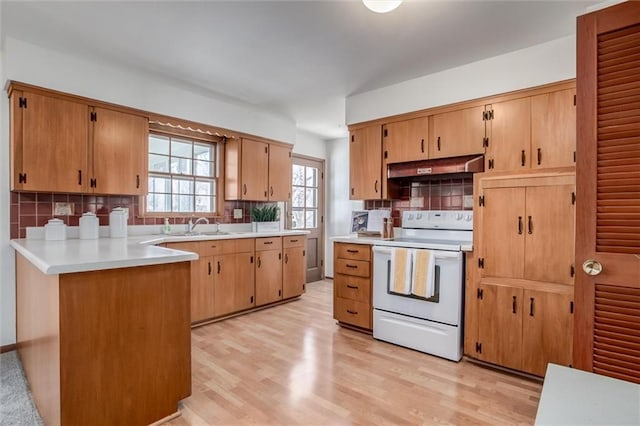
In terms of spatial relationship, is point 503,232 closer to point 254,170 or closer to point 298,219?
point 254,170

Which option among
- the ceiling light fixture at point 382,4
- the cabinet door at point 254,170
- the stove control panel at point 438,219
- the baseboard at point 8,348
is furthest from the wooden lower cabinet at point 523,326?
the baseboard at point 8,348

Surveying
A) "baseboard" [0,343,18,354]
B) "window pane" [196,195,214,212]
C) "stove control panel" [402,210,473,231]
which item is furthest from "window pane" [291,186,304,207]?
"baseboard" [0,343,18,354]

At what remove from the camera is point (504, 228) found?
252cm

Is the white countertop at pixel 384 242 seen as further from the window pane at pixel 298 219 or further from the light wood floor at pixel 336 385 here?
the window pane at pixel 298 219

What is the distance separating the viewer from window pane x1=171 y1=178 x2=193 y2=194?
3971 mm

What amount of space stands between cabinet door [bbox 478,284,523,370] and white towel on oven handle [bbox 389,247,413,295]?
591mm

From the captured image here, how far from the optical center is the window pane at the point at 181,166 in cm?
396

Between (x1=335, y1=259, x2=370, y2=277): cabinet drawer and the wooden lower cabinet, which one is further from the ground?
(x1=335, y1=259, x2=370, y2=277): cabinet drawer

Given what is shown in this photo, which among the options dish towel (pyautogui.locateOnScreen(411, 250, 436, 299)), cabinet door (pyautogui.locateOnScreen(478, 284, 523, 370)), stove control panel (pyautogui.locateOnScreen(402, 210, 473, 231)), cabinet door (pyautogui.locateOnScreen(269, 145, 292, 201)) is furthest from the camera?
cabinet door (pyautogui.locateOnScreen(269, 145, 292, 201))

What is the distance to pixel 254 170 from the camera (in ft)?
14.6

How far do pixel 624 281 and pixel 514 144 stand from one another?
1.69m

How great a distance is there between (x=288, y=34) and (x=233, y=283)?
8.65ft

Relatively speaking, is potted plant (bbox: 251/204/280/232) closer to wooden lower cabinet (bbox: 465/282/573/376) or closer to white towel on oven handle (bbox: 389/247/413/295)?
white towel on oven handle (bbox: 389/247/413/295)

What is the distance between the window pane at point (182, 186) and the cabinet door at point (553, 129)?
144 inches
